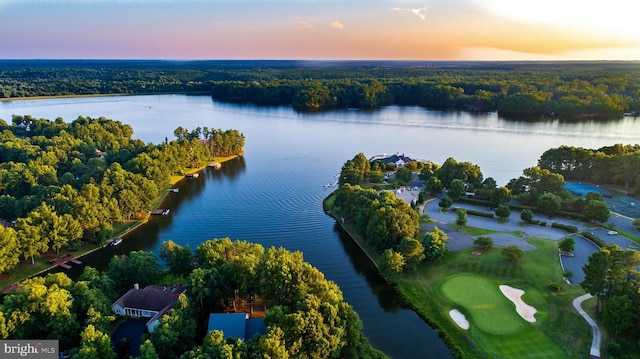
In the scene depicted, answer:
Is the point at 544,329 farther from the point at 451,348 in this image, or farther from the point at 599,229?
the point at 599,229

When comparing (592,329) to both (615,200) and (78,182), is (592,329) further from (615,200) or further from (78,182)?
(78,182)

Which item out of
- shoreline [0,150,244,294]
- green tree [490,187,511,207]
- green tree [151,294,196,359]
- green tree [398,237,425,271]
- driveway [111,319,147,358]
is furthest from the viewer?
green tree [490,187,511,207]

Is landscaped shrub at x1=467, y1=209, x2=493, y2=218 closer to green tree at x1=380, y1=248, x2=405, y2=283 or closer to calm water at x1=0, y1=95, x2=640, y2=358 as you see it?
calm water at x1=0, y1=95, x2=640, y2=358

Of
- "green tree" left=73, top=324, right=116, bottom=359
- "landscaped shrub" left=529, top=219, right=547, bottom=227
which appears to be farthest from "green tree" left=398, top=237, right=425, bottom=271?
"green tree" left=73, top=324, right=116, bottom=359

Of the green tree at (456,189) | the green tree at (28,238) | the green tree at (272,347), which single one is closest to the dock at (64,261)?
the green tree at (28,238)

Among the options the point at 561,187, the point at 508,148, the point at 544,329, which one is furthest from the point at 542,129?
the point at 544,329
